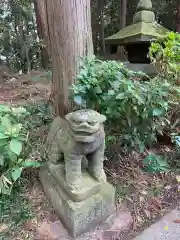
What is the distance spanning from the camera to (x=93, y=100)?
1.72 m

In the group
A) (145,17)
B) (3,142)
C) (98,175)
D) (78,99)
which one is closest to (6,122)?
(3,142)

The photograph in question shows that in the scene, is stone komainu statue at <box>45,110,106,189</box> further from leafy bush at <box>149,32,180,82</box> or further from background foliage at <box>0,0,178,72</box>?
background foliage at <box>0,0,178,72</box>

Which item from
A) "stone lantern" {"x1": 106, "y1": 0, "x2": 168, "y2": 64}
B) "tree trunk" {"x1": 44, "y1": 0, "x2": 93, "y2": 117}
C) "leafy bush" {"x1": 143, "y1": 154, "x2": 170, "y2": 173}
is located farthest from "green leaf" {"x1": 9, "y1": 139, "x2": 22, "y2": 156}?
"stone lantern" {"x1": 106, "y1": 0, "x2": 168, "y2": 64}

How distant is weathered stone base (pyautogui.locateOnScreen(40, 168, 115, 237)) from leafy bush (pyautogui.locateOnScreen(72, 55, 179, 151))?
1.62ft

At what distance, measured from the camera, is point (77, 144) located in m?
1.43

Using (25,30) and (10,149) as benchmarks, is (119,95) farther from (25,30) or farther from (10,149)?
(25,30)

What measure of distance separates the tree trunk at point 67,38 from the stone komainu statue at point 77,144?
0.39 metres

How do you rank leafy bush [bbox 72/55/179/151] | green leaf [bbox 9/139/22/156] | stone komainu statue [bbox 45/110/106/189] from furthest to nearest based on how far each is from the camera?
leafy bush [bbox 72/55/179/151]
green leaf [bbox 9/139/22/156]
stone komainu statue [bbox 45/110/106/189]

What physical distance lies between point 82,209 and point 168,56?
1377 millimetres

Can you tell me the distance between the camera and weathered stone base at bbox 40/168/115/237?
4.98 ft

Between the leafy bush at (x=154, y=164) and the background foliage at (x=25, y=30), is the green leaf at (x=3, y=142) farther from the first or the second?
the background foliage at (x=25, y=30)

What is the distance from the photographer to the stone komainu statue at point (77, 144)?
1.34 metres

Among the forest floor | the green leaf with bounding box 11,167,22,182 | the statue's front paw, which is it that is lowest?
the forest floor

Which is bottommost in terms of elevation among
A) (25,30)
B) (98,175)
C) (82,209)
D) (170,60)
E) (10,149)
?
(82,209)
